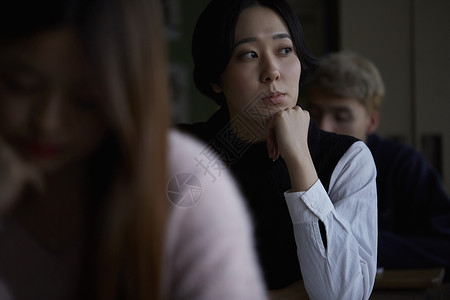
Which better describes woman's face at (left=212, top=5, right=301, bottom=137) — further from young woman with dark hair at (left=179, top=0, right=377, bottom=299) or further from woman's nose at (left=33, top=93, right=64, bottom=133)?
woman's nose at (left=33, top=93, right=64, bottom=133)

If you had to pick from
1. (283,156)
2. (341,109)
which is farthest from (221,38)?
(341,109)

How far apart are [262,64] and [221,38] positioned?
0.05m

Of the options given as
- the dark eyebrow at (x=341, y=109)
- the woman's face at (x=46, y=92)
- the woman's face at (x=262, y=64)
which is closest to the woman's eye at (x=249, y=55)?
the woman's face at (x=262, y=64)

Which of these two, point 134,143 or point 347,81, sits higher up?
point 134,143

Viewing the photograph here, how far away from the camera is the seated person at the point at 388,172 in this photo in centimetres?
126

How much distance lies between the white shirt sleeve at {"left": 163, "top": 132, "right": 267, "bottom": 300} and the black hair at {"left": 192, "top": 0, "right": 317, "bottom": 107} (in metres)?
0.20

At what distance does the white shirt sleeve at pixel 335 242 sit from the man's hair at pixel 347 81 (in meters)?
0.69

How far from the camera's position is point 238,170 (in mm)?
628

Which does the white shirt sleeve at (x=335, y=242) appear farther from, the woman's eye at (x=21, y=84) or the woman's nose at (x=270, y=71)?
the woman's eye at (x=21, y=84)

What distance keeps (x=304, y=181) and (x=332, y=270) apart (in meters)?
0.10

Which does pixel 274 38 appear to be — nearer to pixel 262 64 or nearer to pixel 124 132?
pixel 262 64

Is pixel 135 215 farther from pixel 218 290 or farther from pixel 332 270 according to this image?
pixel 332 270

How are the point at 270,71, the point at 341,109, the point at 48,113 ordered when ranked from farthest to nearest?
A: the point at 341,109 < the point at 270,71 < the point at 48,113

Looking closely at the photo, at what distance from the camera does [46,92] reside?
36 cm
